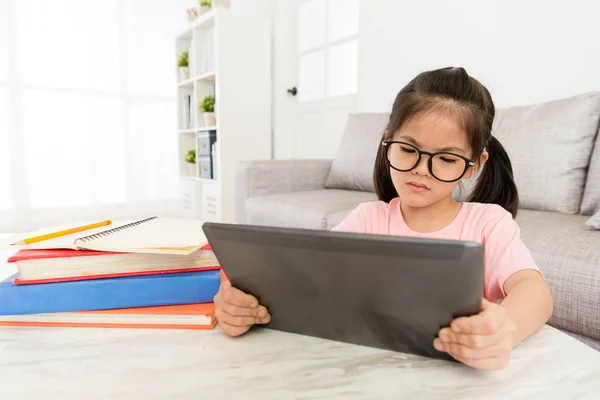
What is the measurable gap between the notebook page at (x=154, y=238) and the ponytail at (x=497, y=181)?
1.79 ft

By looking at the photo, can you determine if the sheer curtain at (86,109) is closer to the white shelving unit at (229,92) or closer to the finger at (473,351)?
the white shelving unit at (229,92)

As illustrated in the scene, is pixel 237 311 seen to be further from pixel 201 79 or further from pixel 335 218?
pixel 201 79

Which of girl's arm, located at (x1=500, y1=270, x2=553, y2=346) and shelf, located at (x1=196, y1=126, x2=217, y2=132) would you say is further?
shelf, located at (x1=196, y1=126, x2=217, y2=132)

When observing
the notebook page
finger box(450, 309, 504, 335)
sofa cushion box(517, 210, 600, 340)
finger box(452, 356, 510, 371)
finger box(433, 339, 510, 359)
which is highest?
the notebook page

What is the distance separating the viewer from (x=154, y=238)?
609 mm

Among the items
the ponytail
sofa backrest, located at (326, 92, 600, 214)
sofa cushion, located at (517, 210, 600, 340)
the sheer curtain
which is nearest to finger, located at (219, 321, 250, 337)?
the ponytail

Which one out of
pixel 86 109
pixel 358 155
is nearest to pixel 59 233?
pixel 358 155

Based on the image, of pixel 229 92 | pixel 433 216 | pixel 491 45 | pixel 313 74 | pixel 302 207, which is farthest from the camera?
pixel 313 74

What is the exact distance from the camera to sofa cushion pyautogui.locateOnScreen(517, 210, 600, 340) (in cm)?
94

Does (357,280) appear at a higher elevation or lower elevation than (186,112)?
lower

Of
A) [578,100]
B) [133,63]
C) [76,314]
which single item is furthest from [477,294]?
[133,63]

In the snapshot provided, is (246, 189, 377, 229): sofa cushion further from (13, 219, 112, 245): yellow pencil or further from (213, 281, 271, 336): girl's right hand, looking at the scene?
(213, 281, 271, 336): girl's right hand

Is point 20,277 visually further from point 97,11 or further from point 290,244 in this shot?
point 97,11

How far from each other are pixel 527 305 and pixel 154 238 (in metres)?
0.48
